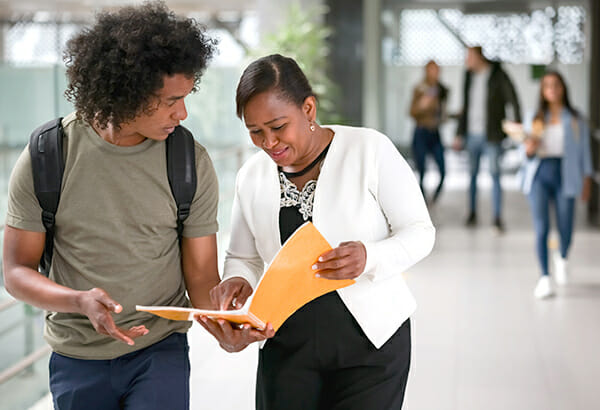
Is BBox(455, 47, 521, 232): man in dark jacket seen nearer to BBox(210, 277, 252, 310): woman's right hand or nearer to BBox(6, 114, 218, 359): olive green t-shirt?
BBox(210, 277, 252, 310): woman's right hand

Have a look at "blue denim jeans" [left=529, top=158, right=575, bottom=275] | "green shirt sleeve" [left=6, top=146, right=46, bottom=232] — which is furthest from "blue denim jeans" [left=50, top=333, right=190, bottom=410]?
"blue denim jeans" [left=529, top=158, right=575, bottom=275]

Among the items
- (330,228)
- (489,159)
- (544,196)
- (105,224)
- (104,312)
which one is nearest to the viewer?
(104,312)

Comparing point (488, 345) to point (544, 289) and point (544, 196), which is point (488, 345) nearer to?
point (544, 289)

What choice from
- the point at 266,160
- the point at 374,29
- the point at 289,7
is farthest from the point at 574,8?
the point at 266,160

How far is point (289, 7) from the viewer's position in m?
9.27

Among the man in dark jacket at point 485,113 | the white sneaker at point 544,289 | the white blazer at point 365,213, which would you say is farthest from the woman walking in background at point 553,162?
the white blazer at point 365,213

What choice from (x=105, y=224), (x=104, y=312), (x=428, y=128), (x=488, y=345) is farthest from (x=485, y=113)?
(x=104, y=312)

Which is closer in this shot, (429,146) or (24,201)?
(24,201)

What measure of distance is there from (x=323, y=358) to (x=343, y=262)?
1.15 ft

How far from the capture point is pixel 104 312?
1661 mm

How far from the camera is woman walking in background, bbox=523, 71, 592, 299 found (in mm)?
6008

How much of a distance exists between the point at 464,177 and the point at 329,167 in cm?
1199

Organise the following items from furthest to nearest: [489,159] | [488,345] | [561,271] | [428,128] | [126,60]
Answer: [428,128], [489,159], [561,271], [488,345], [126,60]

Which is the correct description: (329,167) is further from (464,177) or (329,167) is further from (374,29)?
(464,177)
